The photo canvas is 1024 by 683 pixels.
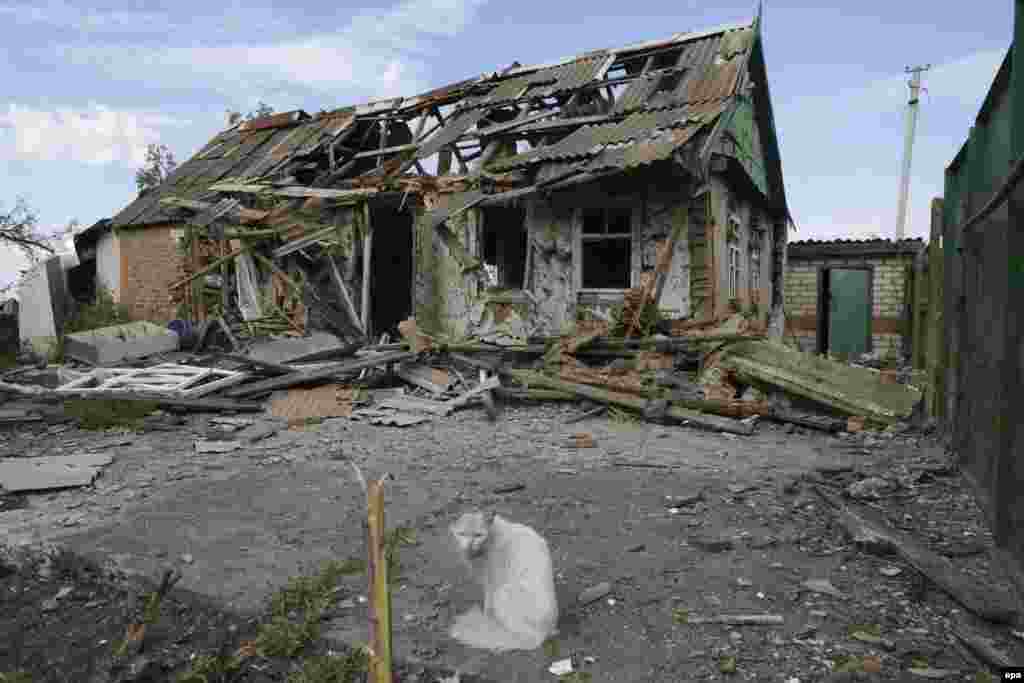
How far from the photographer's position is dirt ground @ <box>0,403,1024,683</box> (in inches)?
123

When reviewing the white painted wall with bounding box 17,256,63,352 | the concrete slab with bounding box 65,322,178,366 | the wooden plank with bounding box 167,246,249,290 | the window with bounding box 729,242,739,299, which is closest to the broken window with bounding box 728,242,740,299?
the window with bounding box 729,242,739,299

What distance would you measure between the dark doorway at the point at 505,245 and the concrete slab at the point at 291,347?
2980 mm

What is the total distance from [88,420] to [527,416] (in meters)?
→ 5.13

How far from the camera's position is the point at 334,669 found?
302cm

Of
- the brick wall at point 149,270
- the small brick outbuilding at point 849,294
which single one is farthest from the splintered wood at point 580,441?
the small brick outbuilding at point 849,294

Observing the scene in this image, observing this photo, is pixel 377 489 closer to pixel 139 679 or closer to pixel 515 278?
pixel 139 679

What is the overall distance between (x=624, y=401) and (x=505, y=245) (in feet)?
16.5

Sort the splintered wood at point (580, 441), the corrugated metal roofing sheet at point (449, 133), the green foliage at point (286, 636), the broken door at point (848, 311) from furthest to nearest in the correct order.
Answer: the broken door at point (848, 311) < the corrugated metal roofing sheet at point (449, 133) < the splintered wood at point (580, 441) < the green foliage at point (286, 636)

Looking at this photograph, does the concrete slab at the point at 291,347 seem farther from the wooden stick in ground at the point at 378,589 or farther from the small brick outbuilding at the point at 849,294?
the small brick outbuilding at the point at 849,294

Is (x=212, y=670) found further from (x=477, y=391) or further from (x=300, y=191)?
(x=300, y=191)

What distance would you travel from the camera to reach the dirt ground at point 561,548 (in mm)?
3121

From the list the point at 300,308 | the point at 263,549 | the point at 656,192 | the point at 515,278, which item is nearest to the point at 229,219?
the point at 300,308

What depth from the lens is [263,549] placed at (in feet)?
14.7

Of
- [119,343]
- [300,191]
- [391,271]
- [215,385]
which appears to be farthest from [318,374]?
[391,271]
